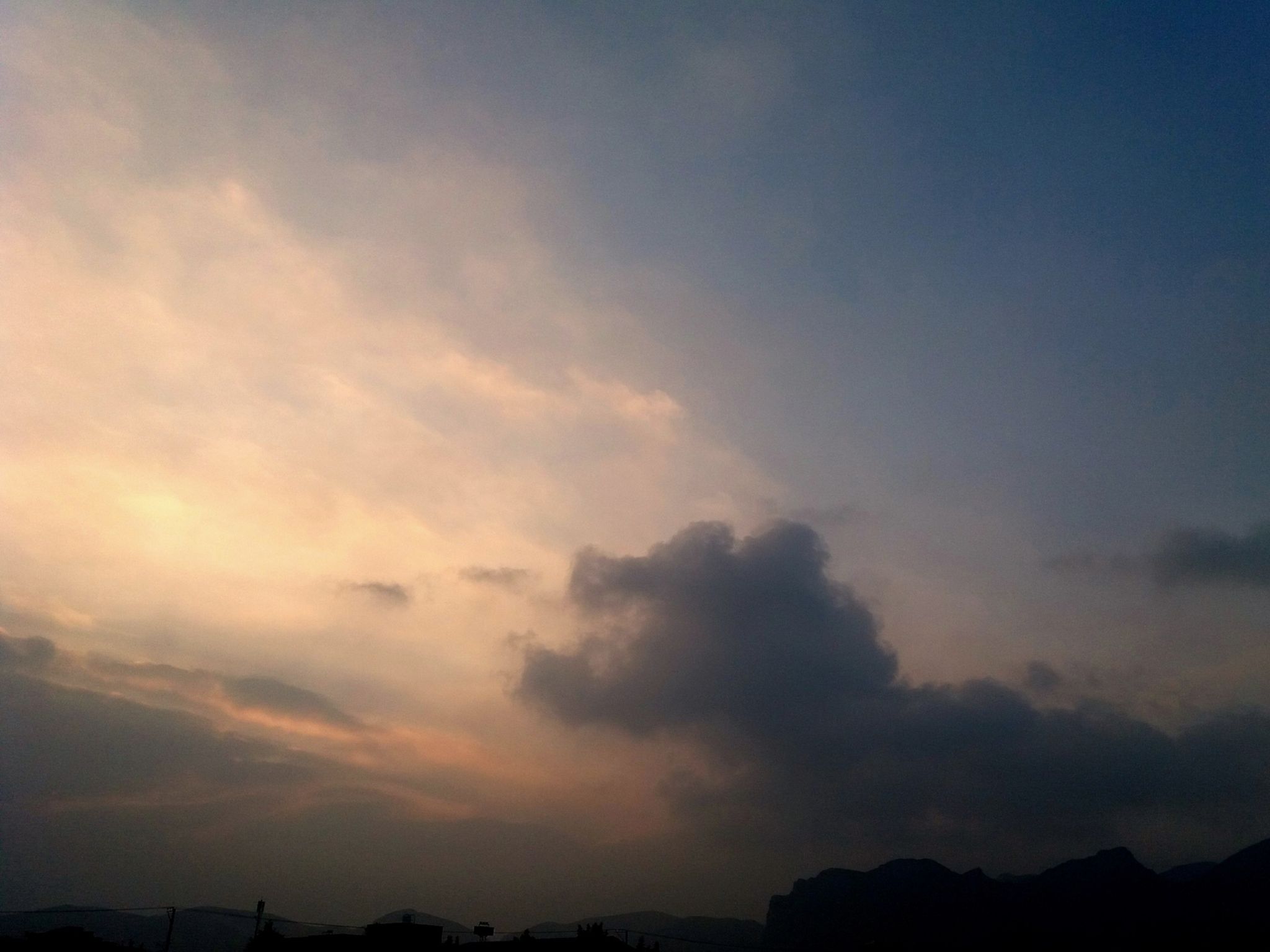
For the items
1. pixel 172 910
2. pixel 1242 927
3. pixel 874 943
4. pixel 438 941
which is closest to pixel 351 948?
pixel 438 941

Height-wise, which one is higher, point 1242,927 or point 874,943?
point 874,943

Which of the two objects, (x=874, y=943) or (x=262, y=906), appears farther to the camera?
(x=262, y=906)

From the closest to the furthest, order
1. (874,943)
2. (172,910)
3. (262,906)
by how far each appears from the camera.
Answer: (874,943), (172,910), (262,906)

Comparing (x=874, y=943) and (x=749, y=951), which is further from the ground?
(x=874, y=943)

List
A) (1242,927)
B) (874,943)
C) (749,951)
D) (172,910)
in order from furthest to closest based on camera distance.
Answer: (1242,927) → (749,951) → (172,910) → (874,943)

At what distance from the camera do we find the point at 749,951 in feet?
331

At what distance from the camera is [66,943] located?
74188 mm

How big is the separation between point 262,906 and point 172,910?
30.8 feet

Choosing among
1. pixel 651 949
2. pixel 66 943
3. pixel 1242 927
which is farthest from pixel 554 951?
pixel 1242 927

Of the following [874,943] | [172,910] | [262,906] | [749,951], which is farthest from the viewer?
[749,951]

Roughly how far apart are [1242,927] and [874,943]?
19327cm

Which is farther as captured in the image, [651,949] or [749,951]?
[749,951]

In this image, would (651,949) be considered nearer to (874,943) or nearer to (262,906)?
(874,943)

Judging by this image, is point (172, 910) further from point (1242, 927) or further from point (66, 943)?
point (1242, 927)
